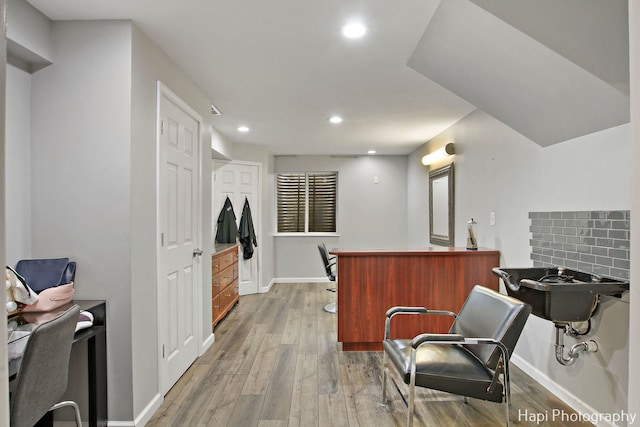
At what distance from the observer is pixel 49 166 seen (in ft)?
6.63

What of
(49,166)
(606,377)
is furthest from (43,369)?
(606,377)

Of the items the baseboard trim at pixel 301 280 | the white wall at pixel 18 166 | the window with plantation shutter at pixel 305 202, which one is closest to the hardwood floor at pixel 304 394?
the white wall at pixel 18 166

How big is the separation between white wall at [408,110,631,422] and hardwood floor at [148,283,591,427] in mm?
269

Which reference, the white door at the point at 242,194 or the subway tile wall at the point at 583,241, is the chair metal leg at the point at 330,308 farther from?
the subway tile wall at the point at 583,241

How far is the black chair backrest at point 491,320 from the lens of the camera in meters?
1.91

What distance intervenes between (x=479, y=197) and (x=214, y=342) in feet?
9.87

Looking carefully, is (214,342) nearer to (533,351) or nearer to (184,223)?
(184,223)

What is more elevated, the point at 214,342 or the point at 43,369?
the point at 43,369

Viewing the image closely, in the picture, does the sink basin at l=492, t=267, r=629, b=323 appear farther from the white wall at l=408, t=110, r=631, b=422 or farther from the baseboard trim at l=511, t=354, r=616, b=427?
the baseboard trim at l=511, t=354, r=616, b=427

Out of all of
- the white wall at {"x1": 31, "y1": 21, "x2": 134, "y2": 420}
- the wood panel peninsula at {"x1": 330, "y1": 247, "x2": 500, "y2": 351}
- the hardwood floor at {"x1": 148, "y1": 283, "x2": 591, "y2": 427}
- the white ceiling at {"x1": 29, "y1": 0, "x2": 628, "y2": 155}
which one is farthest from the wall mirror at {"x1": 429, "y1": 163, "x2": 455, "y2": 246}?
the white wall at {"x1": 31, "y1": 21, "x2": 134, "y2": 420}

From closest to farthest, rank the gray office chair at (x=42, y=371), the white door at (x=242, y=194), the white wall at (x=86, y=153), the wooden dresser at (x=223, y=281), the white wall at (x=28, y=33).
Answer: the gray office chair at (x=42, y=371)
the white wall at (x=28, y=33)
the white wall at (x=86, y=153)
the wooden dresser at (x=223, y=281)
the white door at (x=242, y=194)

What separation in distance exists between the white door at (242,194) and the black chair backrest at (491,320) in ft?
12.6

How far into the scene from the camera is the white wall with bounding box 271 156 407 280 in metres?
6.50

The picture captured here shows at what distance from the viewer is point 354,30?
214 centimetres
